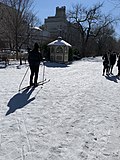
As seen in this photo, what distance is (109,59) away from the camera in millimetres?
17719

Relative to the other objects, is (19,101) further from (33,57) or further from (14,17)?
(14,17)

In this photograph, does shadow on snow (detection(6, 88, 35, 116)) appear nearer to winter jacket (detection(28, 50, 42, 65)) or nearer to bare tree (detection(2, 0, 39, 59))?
winter jacket (detection(28, 50, 42, 65))

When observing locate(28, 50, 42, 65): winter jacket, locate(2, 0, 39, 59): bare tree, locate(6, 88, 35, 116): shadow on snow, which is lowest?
locate(6, 88, 35, 116): shadow on snow

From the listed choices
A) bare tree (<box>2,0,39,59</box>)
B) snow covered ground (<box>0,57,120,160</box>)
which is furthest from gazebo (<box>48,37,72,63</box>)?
snow covered ground (<box>0,57,120,160</box>)

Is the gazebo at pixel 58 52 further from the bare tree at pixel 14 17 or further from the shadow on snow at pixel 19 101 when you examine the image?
the shadow on snow at pixel 19 101

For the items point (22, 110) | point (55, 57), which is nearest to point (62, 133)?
point (22, 110)

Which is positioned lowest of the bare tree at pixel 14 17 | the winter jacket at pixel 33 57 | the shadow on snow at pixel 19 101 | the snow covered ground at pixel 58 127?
the snow covered ground at pixel 58 127

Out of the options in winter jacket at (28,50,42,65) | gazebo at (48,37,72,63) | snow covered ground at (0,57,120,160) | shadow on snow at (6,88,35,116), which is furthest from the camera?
gazebo at (48,37,72,63)

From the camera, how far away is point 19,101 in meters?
8.27

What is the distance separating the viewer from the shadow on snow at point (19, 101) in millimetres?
7287

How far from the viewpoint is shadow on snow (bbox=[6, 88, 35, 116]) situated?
287 inches

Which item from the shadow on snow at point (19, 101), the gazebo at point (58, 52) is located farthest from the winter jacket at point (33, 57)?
the gazebo at point (58, 52)

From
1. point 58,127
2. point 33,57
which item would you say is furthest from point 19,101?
point 33,57

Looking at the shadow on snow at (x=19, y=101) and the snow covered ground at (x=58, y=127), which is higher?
the shadow on snow at (x=19, y=101)
